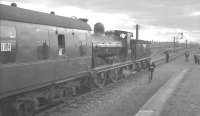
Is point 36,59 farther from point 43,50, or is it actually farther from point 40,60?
point 43,50

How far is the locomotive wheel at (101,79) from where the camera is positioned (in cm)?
1373

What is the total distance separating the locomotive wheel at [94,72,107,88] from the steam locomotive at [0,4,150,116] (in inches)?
4.6

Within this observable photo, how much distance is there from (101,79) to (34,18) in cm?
708

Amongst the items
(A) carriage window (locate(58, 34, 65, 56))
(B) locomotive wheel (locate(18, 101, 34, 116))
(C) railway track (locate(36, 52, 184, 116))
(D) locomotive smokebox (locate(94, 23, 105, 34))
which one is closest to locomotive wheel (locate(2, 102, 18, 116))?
(B) locomotive wheel (locate(18, 101, 34, 116))

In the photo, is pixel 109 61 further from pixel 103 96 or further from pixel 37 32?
pixel 37 32

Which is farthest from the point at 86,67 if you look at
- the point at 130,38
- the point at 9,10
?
the point at 130,38

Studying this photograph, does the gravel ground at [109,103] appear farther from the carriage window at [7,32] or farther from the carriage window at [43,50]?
the carriage window at [7,32]

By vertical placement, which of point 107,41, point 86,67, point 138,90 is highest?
point 107,41

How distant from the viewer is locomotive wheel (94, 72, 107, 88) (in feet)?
45.0

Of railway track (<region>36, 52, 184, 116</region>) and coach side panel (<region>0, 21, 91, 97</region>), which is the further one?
railway track (<region>36, 52, 184, 116</region>)

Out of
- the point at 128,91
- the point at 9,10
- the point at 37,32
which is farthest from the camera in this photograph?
the point at 128,91

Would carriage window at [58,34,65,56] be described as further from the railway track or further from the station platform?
the station platform

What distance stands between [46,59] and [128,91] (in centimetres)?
602

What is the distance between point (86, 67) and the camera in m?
11.6
